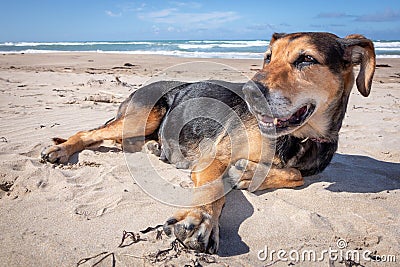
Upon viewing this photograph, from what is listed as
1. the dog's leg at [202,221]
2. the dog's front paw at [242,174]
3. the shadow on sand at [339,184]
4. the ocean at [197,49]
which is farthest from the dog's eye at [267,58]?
the ocean at [197,49]

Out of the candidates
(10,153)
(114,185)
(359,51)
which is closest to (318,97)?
(359,51)

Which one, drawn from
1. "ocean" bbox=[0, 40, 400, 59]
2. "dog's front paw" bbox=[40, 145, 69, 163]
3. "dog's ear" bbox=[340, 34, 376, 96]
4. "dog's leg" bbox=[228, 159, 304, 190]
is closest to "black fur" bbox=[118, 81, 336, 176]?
"dog's leg" bbox=[228, 159, 304, 190]

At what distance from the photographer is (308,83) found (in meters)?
3.38

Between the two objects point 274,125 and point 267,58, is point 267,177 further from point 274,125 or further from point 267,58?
point 267,58

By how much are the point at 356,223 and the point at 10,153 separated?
4.22 m

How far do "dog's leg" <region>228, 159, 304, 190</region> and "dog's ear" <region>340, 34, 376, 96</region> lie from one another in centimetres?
119

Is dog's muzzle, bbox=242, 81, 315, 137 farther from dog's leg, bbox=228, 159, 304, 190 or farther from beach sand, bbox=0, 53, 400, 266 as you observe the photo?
beach sand, bbox=0, 53, 400, 266

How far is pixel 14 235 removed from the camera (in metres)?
2.63

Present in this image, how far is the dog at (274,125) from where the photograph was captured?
10.4 feet

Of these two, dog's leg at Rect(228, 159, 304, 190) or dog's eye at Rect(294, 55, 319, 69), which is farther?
dog's leg at Rect(228, 159, 304, 190)

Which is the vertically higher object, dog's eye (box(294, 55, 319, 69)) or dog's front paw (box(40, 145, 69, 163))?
dog's eye (box(294, 55, 319, 69))

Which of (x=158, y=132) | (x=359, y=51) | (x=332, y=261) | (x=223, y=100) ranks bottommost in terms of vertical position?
(x=332, y=261)

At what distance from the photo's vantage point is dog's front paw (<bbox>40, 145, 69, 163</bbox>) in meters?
4.23

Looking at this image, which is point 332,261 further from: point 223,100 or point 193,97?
point 193,97
